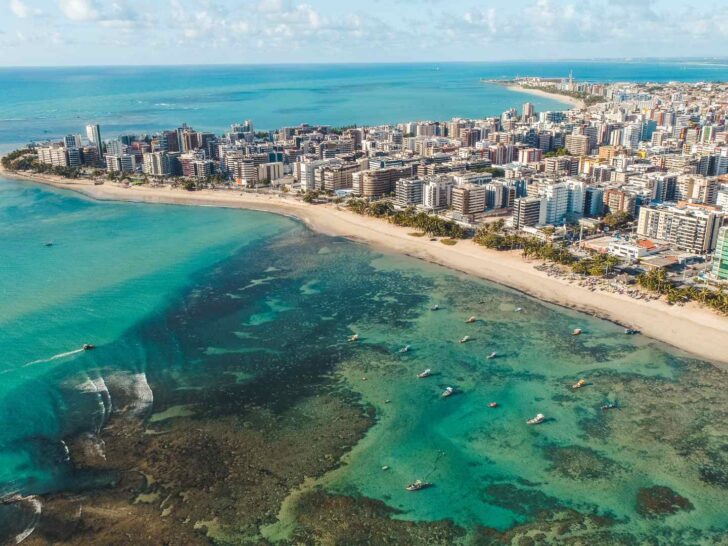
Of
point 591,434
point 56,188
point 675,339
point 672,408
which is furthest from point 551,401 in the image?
point 56,188

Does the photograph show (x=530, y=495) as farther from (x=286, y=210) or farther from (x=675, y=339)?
(x=286, y=210)

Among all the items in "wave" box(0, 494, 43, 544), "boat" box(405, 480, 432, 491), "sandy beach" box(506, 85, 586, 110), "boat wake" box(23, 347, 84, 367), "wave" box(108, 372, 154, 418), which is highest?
"sandy beach" box(506, 85, 586, 110)

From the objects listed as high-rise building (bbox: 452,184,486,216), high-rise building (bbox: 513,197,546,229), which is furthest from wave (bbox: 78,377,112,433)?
high-rise building (bbox: 452,184,486,216)

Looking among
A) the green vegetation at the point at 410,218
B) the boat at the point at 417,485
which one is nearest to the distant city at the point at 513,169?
the green vegetation at the point at 410,218

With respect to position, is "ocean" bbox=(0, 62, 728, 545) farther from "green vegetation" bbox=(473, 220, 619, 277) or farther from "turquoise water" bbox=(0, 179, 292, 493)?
"green vegetation" bbox=(473, 220, 619, 277)

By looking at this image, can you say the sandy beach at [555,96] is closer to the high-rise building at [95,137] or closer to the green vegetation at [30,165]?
the high-rise building at [95,137]

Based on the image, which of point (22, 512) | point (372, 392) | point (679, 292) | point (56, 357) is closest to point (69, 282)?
point (56, 357)

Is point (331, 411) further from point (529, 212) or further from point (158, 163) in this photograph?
point (158, 163)
